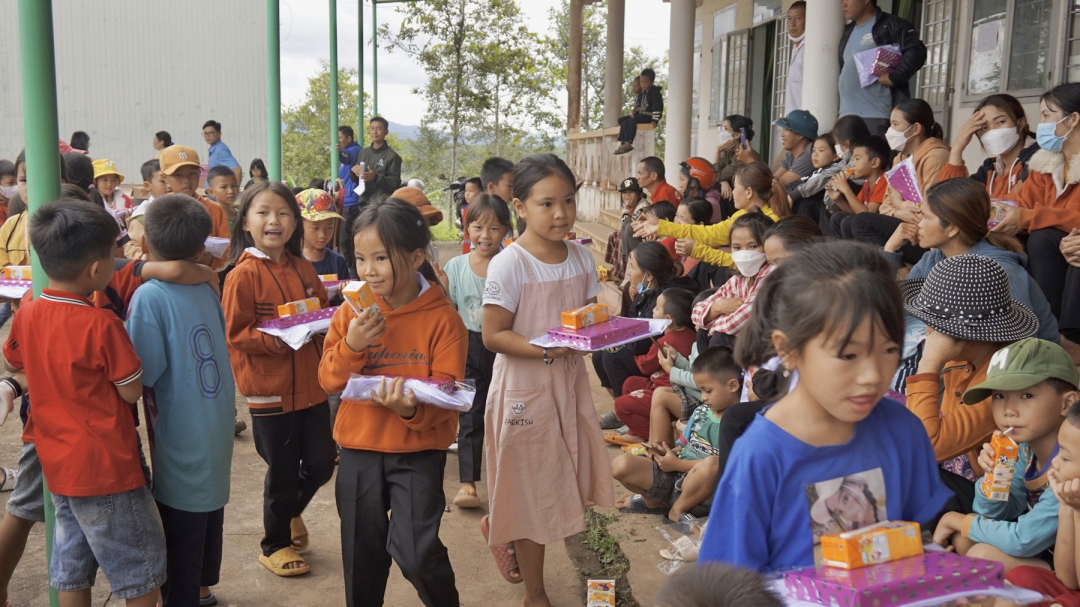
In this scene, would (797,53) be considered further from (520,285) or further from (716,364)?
(520,285)

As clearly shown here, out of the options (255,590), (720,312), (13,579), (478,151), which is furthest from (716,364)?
(478,151)

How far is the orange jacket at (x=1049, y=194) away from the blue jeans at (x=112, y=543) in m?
4.02

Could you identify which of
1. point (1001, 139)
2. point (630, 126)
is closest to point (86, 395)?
point (1001, 139)

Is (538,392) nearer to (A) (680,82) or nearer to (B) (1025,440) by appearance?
(B) (1025,440)

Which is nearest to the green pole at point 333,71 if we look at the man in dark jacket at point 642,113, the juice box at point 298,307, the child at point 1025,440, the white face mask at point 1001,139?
the man in dark jacket at point 642,113

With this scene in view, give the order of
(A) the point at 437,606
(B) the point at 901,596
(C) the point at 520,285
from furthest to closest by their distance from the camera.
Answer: (C) the point at 520,285 → (A) the point at 437,606 → (B) the point at 901,596

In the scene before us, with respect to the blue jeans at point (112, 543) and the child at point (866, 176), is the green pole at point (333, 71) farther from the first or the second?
the blue jeans at point (112, 543)

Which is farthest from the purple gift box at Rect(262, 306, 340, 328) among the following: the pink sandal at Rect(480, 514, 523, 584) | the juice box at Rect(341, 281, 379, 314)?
the pink sandal at Rect(480, 514, 523, 584)

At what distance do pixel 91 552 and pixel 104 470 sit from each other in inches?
13.6

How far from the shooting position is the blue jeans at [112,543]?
2.74m

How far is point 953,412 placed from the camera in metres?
3.06

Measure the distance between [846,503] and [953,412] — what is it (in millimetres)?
1624

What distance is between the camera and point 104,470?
106 inches

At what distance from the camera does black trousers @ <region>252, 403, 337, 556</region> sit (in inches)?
146
